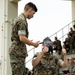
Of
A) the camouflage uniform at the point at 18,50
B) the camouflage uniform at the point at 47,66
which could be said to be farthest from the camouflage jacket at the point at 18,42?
the camouflage uniform at the point at 47,66

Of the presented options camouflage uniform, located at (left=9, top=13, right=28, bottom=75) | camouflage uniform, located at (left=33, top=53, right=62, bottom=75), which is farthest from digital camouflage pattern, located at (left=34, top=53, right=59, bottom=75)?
camouflage uniform, located at (left=9, top=13, right=28, bottom=75)

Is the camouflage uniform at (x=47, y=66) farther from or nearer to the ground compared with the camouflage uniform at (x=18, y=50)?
nearer to the ground

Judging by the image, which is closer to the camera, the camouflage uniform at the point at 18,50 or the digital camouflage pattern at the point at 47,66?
the camouflage uniform at the point at 18,50

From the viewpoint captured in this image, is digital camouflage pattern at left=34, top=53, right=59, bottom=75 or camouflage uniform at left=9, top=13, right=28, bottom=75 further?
digital camouflage pattern at left=34, top=53, right=59, bottom=75

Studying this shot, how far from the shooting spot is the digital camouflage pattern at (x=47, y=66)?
144 inches

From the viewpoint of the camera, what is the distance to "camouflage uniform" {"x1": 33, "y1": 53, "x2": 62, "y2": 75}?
367cm

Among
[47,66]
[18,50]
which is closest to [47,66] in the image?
[47,66]

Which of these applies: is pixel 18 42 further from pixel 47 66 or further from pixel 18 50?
pixel 47 66

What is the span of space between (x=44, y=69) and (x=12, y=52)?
95 centimetres

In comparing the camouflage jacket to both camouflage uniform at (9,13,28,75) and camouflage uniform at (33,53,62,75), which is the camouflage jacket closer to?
camouflage uniform at (9,13,28,75)

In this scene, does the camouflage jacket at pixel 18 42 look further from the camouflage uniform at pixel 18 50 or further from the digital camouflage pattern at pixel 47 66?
the digital camouflage pattern at pixel 47 66

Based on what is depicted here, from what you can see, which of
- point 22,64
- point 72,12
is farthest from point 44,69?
Result: point 72,12

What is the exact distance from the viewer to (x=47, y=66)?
12.1ft

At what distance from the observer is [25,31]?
281 cm
